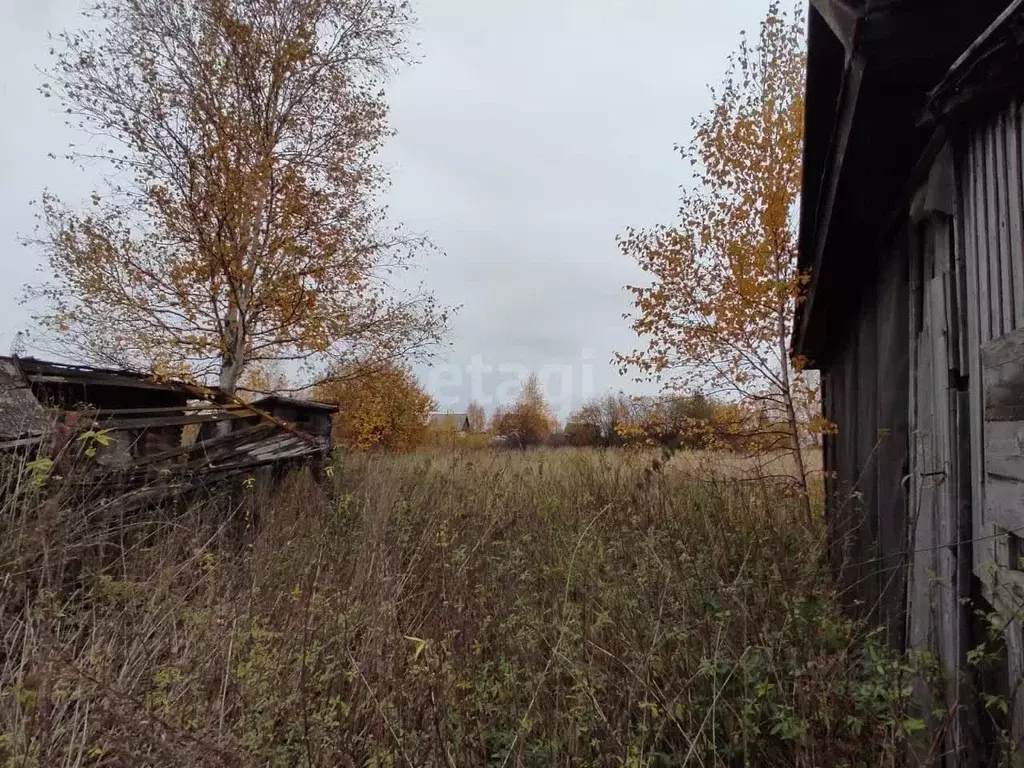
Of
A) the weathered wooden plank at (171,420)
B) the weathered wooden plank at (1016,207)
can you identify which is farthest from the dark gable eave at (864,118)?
the weathered wooden plank at (171,420)

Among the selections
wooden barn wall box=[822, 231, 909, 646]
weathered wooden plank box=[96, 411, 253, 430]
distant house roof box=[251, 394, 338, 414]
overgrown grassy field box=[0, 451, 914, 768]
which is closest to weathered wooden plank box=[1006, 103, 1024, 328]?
wooden barn wall box=[822, 231, 909, 646]

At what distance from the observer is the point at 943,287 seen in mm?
1910

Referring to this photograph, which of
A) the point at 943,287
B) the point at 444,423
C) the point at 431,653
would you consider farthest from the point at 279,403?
the point at 444,423

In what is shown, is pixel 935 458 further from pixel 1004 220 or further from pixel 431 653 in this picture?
pixel 431 653

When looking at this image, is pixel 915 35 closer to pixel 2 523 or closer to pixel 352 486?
→ pixel 2 523

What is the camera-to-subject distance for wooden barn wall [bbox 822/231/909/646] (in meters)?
2.57

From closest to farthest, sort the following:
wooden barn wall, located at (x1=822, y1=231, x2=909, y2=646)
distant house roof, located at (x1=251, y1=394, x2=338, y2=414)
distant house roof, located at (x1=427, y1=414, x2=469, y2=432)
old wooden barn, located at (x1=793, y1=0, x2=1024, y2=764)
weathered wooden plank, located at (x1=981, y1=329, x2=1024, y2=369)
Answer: weathered wooden plank, located at (x1=981, y1=329, x2=1024, y2=369)
old wooden barn, located at (x1=793, y1=0, x2=1024, y2=764)
wooden barn wall, located at (x1=822, y1=231, x2=909, y2=646)
distant house roof, located at (x1=251, y1=394, x2=338, y2=414)
distant house roof, located at (x1=427, y1=414, x2=469, y2=432)

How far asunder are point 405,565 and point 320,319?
4866 millimetres

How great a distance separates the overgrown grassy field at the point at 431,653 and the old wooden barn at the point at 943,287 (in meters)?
0.28

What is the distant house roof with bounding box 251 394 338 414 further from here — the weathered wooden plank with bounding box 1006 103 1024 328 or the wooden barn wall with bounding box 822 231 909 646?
the weathered wooden plank with bounding box 1006 103 1024 328

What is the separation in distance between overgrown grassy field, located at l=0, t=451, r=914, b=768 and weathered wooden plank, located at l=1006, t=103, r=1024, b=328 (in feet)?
3.32

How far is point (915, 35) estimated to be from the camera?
5.46 feet

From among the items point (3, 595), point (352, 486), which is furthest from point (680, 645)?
point (352, 486)

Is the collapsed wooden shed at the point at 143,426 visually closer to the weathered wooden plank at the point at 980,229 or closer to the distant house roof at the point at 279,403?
the distant house roof at the point at 279,403
